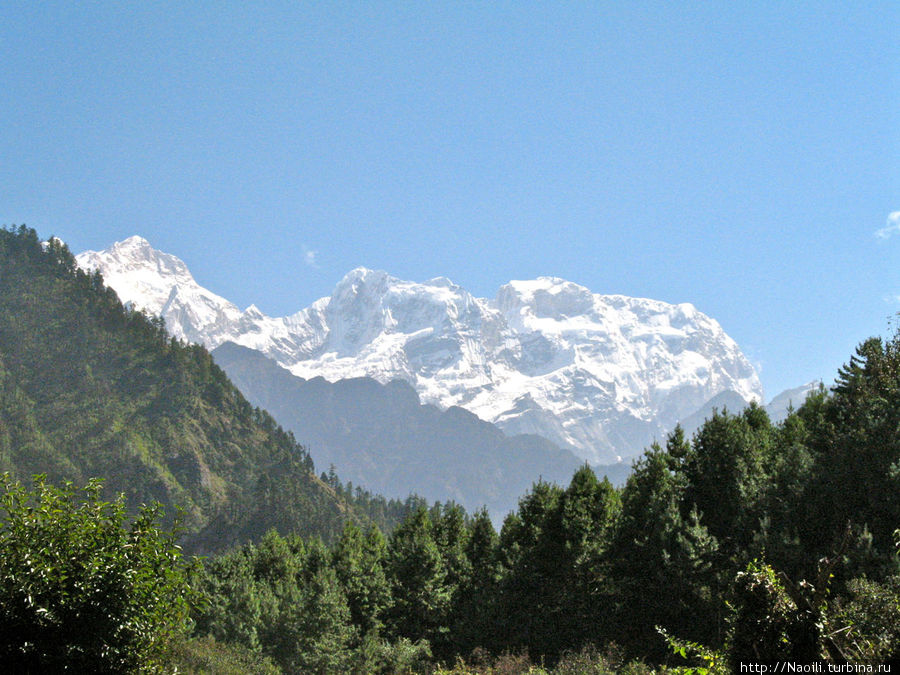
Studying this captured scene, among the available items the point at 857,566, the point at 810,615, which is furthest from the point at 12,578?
the point at 857,566

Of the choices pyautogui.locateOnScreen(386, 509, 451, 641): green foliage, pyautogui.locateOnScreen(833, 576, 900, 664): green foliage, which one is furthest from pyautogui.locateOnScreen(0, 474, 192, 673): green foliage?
pyautogui.locateOnScreen(386, 509, 451, 641): green foliage

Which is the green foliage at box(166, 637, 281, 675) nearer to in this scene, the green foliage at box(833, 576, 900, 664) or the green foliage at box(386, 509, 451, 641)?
the green foliage at box(386, 509, 451, 641)

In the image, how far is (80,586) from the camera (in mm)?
12375

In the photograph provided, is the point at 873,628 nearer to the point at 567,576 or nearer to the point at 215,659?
the point at 215,659

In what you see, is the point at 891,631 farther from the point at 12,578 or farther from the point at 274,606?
the point at 274,606

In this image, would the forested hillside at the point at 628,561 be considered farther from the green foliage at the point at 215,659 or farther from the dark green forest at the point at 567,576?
the green foliage at the point at 215,659

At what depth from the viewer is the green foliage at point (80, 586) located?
12055 millimetres

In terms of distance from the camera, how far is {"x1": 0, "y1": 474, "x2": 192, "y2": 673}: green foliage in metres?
12.1

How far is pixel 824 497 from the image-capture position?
36188 mm

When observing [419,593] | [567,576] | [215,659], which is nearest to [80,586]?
[215,659]

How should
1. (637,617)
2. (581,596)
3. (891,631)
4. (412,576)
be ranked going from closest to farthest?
(891,631) < (637,617) < (581,596) < (412,576)

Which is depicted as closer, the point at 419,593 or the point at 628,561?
the point at 628,561

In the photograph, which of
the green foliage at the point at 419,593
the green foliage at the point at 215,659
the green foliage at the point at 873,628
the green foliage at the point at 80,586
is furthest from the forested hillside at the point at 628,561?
the green foliage at the point at 80,586

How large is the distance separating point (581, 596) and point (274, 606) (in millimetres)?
19851
